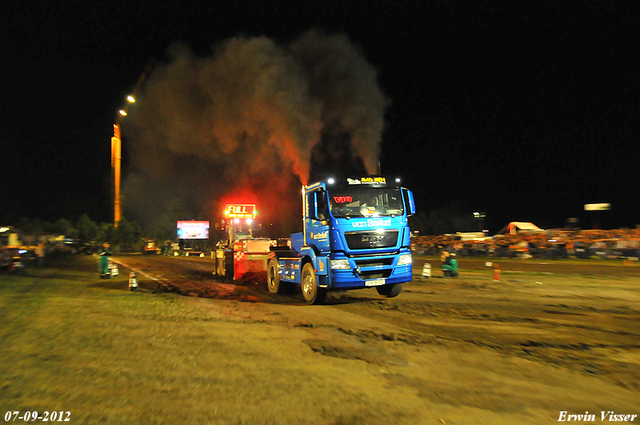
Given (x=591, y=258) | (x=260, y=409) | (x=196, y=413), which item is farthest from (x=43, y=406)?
(x=591, y=258)

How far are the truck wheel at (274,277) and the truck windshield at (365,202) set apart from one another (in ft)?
12.9

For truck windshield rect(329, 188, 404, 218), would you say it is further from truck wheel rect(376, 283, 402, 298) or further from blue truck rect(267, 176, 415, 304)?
truck wheel rect(376, 283, 402, 298)

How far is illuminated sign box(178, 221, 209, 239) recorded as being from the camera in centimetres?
6266

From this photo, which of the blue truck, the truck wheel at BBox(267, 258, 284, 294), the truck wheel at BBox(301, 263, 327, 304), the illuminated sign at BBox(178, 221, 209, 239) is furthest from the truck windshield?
the illuminated sign at BBox(178, 221, 209, 239)

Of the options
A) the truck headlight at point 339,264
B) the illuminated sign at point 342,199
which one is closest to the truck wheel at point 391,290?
the truck headlight at point 339,264

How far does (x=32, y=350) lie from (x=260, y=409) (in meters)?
4.39

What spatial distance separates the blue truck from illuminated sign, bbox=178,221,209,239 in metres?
53.2

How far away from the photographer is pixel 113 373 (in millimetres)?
5832

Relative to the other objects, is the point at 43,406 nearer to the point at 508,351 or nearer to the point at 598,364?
the point at 508,351

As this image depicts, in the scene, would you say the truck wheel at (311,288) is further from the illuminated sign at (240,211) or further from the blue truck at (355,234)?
the illuminated sign at (240,211)

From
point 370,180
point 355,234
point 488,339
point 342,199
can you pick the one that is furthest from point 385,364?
point 370,180

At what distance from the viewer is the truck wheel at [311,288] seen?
11766mm

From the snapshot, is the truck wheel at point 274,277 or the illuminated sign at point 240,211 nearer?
the truck wheel at point 274,277

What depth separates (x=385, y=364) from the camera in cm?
627
